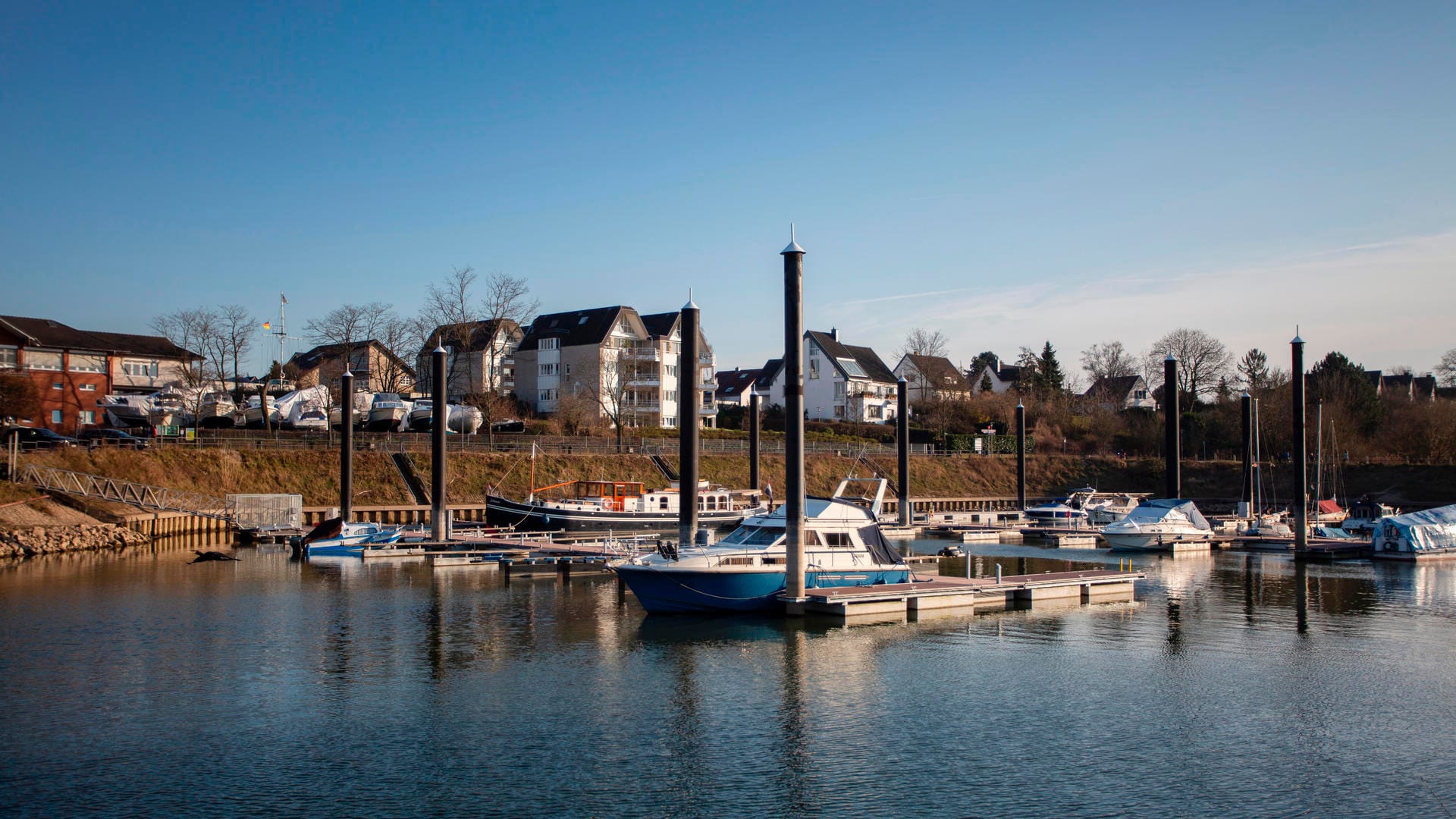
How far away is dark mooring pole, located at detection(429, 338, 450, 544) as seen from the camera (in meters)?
39.2

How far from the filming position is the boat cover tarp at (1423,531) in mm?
44156

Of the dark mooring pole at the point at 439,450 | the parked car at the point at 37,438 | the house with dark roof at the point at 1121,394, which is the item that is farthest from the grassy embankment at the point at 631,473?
the house with dark roof at the point at 1121,394

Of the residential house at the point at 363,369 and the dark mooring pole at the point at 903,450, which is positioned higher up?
the residential house at the point at 363,369

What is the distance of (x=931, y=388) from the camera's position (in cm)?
10350

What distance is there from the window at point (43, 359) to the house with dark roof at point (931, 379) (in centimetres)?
6956

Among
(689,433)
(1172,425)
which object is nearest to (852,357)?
(1172,425)

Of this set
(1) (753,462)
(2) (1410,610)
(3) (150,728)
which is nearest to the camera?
(3) (150,728)

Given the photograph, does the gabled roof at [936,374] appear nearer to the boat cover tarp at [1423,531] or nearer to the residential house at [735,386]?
the residential house at [735,386]

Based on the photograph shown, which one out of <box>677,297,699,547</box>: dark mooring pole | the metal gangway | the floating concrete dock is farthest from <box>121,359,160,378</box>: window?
the floating concrete dock

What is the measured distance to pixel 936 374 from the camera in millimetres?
104688

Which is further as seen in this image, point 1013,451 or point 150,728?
point 1013,451

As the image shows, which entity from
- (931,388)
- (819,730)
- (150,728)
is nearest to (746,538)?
(819,730)

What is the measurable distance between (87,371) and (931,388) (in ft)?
236

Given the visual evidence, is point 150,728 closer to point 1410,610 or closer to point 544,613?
point 544,613
